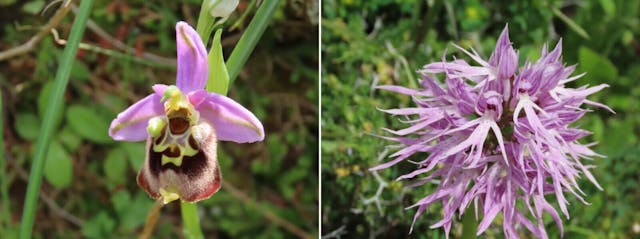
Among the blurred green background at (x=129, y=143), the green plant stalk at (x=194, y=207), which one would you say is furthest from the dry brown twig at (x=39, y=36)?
the green plant stalk at (x=194, y=207)

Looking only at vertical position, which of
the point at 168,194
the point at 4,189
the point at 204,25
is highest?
the point at 204,25

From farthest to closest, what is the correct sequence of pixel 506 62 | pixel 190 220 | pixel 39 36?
pixel 39 36 < pixel 190 220 < pixel 506 62

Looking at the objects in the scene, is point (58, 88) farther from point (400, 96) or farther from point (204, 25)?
point (400, 96)

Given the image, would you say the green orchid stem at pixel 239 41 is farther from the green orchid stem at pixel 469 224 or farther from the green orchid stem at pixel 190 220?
the green orchid stem at pixel 469 224

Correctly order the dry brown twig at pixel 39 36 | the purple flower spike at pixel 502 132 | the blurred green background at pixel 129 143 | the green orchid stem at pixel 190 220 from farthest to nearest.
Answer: the blurred green background at pixel 129 143, the dry brown twig at pixel 39 36, the green orchid stem at pixel 190 220, the purple flower spike at pixel 502 132

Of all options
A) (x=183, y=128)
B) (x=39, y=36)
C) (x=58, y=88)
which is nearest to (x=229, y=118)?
(x=183, y=128)

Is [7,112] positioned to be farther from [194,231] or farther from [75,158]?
[194,231]
